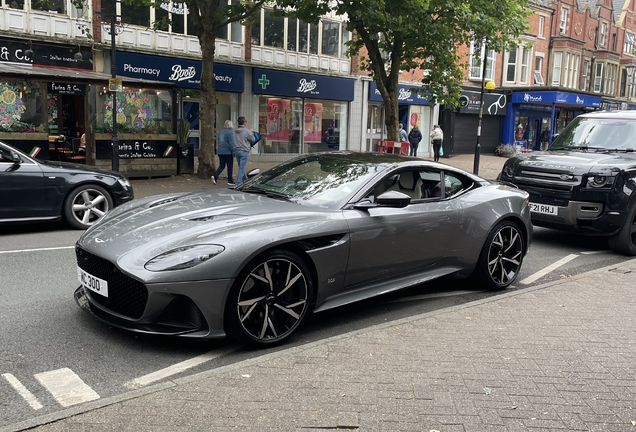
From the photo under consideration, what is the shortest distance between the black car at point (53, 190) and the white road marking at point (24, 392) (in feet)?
16.7

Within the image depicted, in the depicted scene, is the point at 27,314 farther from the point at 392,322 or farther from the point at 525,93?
the point at 525,93

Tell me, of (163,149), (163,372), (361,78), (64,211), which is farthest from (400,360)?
(361,78)

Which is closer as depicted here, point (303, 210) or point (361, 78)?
point (303, 210)

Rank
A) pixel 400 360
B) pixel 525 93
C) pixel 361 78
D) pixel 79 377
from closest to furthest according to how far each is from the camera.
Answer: pixel 79 377 → pixel 400 360 → pixel 361 78 → pixel 525 93

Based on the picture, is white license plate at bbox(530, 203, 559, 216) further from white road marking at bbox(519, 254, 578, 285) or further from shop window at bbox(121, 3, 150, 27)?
shop window at bbox(121, 3, 150, 27)

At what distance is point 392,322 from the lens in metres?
4.69

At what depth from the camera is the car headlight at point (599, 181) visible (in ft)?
26.3

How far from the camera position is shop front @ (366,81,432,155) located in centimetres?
2988

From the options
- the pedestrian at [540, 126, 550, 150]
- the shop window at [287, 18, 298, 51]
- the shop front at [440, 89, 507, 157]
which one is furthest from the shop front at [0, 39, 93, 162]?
the pedestrian at [540, 126, 550, 150]

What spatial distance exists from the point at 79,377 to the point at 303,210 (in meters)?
2.03

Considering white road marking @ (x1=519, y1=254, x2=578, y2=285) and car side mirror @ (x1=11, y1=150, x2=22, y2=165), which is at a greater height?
car side mirror @ (x1=11, y1=150, x2=22, y2=165)

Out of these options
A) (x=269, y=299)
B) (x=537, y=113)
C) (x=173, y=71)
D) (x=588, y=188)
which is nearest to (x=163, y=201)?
(x=269, y=299)

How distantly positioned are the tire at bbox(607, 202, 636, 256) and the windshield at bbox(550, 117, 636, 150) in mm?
1266

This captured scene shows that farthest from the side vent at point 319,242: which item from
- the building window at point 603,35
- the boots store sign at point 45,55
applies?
the building window at point 603,35
